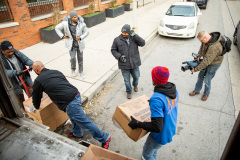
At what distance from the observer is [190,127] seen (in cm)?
389

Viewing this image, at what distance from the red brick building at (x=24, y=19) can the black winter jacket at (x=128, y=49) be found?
216 inches

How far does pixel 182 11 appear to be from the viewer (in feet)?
31.9

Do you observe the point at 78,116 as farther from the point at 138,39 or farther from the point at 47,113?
the point at 138,39

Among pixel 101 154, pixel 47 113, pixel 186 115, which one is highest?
pixel 101 154

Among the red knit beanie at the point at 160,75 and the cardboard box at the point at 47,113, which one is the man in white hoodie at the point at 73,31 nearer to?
the cardboard box at the point at 47,113

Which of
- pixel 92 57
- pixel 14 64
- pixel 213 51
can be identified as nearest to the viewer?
pixel 14 64

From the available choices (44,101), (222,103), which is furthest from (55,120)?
(222,103)

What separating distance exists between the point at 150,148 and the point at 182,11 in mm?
9188

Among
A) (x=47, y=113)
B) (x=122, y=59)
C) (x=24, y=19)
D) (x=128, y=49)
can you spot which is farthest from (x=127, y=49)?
Answer: (x=24, y=19)

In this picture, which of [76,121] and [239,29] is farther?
[239,29]

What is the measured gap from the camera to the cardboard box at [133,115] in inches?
102

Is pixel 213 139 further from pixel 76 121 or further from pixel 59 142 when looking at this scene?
pixel 59 142

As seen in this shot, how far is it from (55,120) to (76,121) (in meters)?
0.78

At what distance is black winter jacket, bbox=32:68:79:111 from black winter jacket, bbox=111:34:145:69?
1658 mm
